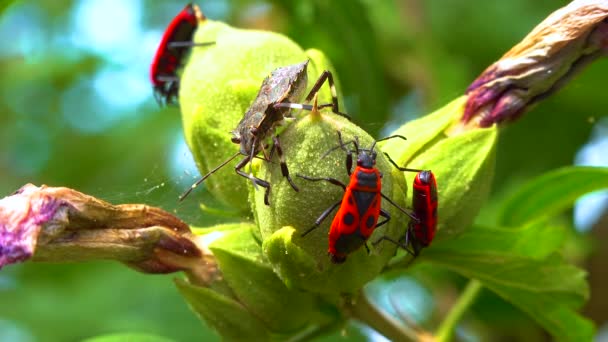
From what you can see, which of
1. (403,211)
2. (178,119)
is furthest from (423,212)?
(178,119)

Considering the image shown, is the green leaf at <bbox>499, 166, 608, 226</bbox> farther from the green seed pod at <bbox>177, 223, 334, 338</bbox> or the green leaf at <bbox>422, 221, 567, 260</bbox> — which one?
the green seed pod at <bbox>177, 223, 334, 338</bbox>

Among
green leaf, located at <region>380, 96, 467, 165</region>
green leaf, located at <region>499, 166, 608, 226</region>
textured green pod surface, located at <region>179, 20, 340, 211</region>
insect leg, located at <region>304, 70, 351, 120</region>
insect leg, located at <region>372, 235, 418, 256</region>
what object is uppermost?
textured green pod surface, located at <region>179, 20, 340, 211</region>

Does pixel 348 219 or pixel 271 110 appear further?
pixel 271 110

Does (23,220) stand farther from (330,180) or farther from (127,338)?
(127,338)

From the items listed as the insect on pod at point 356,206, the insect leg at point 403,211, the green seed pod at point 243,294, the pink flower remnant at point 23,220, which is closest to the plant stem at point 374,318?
the green seed pod at point 243,294

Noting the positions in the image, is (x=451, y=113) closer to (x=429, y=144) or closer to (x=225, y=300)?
(x=429, y=144)

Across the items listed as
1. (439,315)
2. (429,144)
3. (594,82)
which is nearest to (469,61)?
(594,82)

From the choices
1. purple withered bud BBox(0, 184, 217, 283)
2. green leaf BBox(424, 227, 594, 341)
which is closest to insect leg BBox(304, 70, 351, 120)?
purple withered bud BBox(0, 184, 217, 283)
